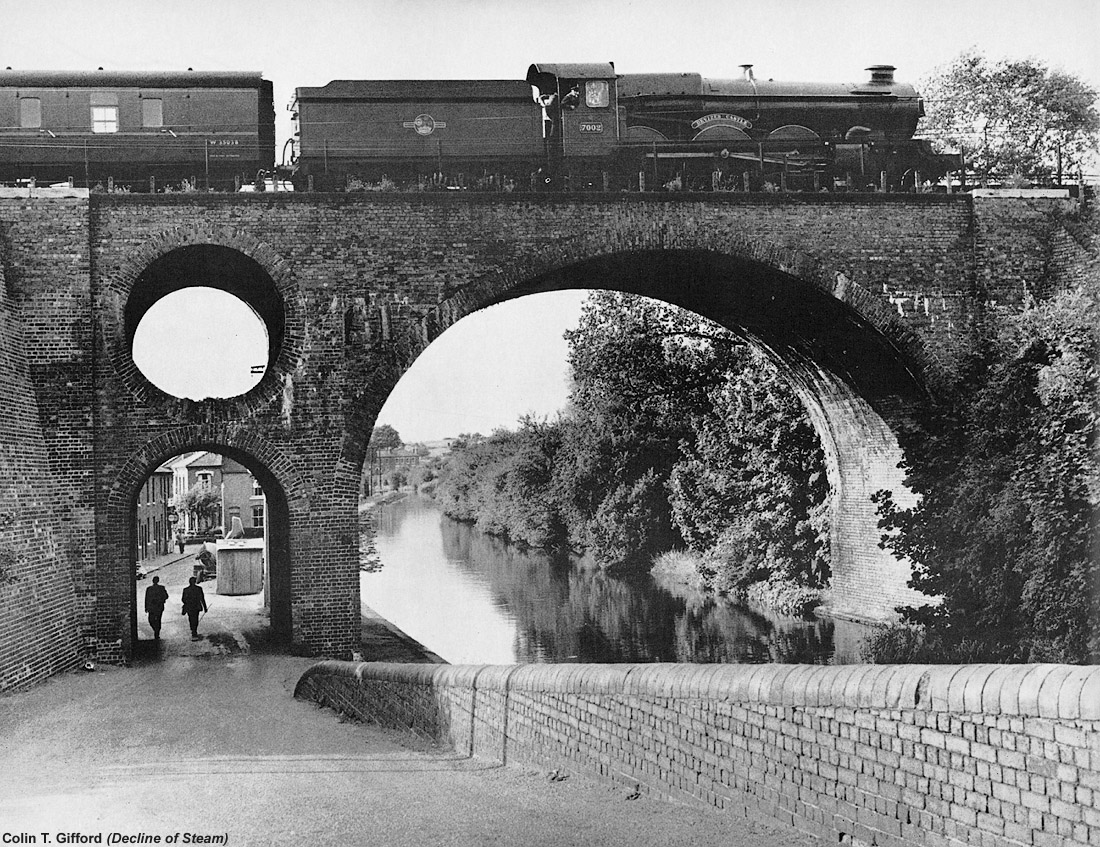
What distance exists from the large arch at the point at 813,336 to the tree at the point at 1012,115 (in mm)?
9543

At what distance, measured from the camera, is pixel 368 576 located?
38188mm

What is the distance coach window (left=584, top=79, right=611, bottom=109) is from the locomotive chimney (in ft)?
19.1

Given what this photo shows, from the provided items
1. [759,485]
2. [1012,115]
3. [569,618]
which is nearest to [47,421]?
[569,618]

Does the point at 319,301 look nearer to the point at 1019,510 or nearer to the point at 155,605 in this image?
the point at 155,605

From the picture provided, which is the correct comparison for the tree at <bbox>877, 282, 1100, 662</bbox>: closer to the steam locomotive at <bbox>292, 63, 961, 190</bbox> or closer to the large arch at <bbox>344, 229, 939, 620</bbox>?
the large arch at <bbox>344, 229, 939, 620</bbox>

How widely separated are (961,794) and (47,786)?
7347mm

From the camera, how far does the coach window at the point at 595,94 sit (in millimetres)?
20625

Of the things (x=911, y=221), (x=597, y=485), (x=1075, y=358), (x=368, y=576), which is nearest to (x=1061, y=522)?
(x=1075, y=358)

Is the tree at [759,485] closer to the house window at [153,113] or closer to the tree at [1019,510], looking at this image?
the tree at [1019,510]

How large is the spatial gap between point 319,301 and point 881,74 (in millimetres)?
12880

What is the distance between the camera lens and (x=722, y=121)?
21.6 metres

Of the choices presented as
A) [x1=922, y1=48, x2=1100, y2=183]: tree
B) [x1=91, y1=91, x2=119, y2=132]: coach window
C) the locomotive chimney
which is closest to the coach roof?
[x1=91, y1=91, x2=119, y2=132]: coach window

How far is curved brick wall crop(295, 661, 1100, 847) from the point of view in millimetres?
4957

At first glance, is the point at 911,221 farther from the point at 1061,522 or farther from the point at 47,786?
the point at 47,786
